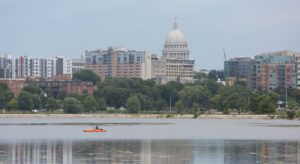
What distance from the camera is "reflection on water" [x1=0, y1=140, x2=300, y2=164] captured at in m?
66.0

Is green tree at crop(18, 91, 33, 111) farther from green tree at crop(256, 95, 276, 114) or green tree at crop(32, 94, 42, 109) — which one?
green tree at crop(256, 95, 276, 114)

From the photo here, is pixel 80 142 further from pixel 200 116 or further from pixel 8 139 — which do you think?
pixel 200 116

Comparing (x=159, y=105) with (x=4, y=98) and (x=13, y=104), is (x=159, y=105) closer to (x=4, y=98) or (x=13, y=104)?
(x=13, y=104)

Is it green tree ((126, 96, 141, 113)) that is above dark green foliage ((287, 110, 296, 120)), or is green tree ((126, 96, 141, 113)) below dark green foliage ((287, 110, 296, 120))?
above

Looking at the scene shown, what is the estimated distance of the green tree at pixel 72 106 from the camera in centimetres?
18038

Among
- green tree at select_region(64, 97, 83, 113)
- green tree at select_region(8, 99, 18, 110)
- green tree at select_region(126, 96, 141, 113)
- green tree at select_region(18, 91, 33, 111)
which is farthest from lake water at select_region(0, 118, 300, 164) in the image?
green tree at select_region(8, 99, 18, 110)

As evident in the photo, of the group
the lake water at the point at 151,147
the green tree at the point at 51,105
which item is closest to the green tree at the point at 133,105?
the green tree at the point at 51,105

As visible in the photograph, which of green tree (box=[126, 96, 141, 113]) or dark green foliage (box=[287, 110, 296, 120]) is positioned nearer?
dark green foliage (box=[287, 110, 296, 120])

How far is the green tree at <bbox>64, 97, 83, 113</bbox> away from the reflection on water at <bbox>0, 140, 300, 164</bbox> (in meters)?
94.1

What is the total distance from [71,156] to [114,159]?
3.74 meters

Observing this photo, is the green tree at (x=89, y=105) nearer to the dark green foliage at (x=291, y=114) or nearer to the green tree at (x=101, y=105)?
the green tree at (x=101, y=105)

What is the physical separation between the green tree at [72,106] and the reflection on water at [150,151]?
3705 inches

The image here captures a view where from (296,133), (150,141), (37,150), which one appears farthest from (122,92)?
(37,150)

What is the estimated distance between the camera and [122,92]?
19688cm
